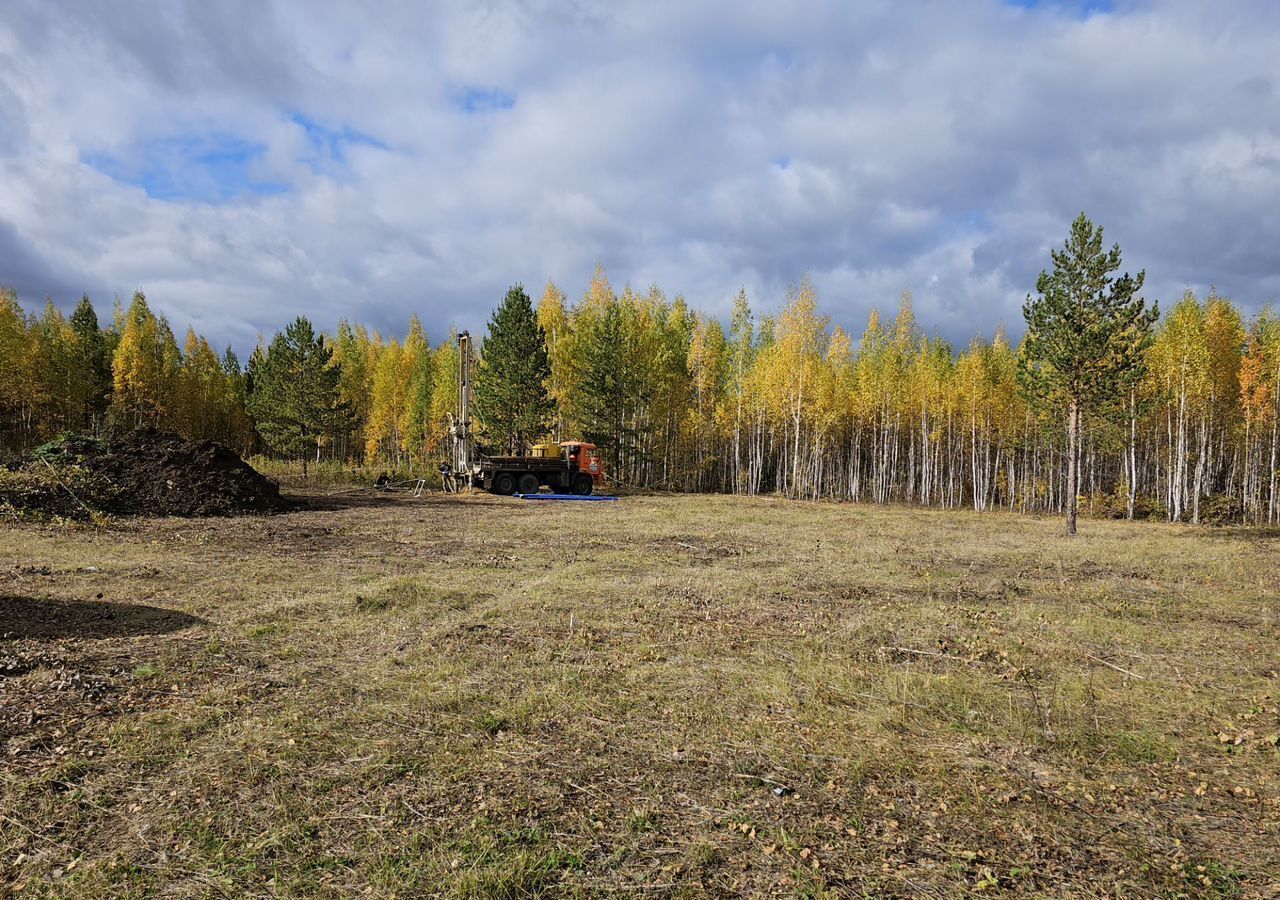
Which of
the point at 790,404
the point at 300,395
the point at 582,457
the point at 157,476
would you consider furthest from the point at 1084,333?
the point at 300,395

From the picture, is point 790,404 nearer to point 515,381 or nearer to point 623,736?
point 515,381

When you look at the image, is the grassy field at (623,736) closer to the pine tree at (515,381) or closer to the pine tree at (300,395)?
the pine tree at (515,381)

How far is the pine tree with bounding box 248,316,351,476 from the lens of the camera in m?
37.1

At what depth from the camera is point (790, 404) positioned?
Result: 36.9 m

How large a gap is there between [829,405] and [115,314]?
64.5m

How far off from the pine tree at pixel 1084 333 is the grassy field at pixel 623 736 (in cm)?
1278

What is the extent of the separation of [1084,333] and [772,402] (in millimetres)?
17282

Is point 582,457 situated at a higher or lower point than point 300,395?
lower

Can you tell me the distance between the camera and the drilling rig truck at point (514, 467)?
96.9 ft

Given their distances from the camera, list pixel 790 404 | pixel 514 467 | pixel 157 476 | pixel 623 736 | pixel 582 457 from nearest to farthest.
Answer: pixel 623 736 → pixel 157 476 → pixel 514 467 → pixel 582 457 → pixel 790 404

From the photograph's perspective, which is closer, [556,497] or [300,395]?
[556,497]

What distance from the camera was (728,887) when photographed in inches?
137

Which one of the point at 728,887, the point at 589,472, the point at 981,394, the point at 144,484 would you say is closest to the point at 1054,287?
the point at 981,394

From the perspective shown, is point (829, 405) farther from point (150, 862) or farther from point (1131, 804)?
point (150, 862)
